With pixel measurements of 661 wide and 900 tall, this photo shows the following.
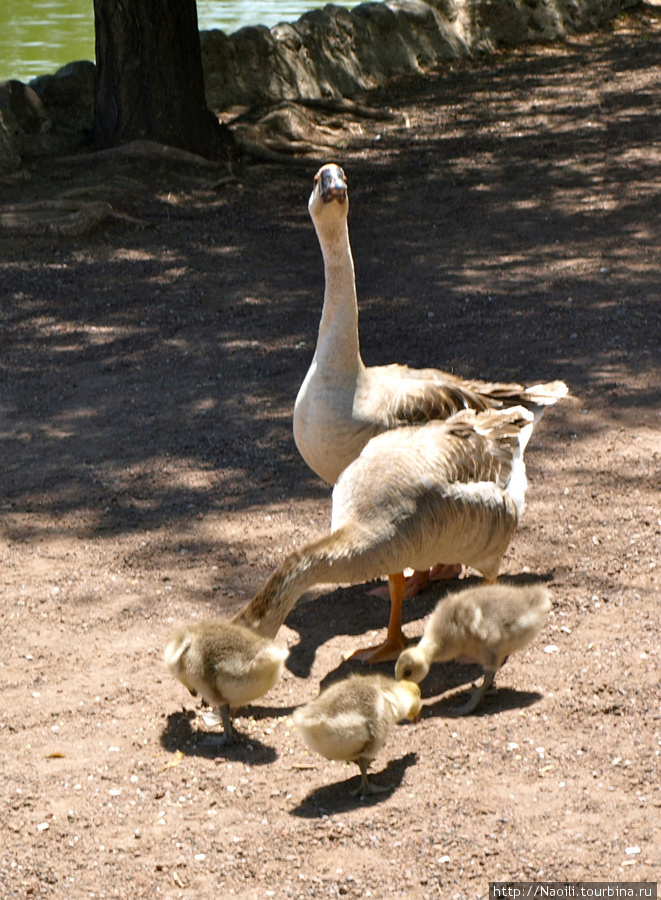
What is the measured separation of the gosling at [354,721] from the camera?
3625 mm

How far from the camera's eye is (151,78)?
10969mm

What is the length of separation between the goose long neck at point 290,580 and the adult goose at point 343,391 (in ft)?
3.41

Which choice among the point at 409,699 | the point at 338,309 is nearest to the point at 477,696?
the point at 409,699

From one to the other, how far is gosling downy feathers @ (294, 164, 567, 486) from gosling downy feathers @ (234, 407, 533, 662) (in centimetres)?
21

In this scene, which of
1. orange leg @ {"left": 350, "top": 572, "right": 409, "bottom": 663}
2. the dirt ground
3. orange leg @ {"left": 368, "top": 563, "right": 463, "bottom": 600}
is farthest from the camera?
orange leg @ {"left": 368, "top": 563, "right": 463, "bottom": 600}

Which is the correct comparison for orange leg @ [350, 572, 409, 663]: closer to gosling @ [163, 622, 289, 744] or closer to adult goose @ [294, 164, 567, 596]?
adult goose @ [294, 164, 567, 596]

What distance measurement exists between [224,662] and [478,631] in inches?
37.8

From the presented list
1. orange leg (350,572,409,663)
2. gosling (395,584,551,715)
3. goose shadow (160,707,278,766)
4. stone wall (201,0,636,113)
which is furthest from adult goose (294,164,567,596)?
stone wall (201,0,636,113)

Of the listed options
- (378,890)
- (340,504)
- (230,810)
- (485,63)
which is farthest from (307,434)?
(485,63)

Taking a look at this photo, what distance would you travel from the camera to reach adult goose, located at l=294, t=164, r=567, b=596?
506cm

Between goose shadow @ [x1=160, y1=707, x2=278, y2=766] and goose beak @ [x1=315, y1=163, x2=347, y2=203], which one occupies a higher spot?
goose beak @ [x1=315, y1=163, x2=347, y2=203]

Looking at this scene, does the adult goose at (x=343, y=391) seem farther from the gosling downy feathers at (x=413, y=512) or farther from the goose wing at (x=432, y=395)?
the gosling downy feathers at (x=413, y=512)

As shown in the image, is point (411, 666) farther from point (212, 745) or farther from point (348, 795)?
point (212, 745)

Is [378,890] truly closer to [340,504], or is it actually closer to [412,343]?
[340,504]
